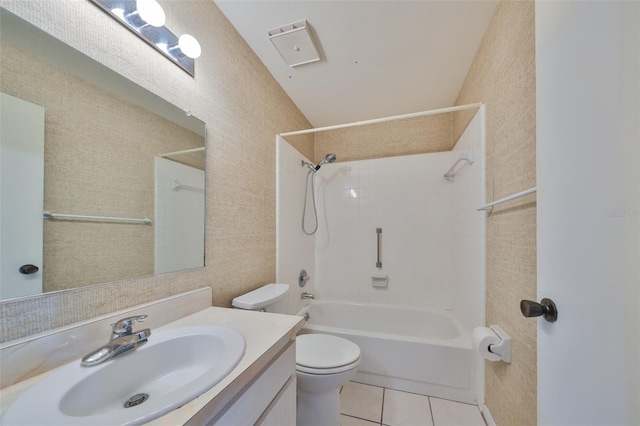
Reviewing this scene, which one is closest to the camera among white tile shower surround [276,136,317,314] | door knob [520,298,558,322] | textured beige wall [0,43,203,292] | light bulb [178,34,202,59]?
door knob [520,298,558,322]

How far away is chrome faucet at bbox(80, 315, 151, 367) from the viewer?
0.64m

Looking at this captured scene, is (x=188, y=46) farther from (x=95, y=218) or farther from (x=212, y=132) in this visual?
(x=95, y=218)

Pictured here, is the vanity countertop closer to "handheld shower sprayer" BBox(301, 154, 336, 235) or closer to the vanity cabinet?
the vanity cabinet

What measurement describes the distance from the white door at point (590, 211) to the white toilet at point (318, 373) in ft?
2.88

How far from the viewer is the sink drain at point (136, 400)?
653 mm

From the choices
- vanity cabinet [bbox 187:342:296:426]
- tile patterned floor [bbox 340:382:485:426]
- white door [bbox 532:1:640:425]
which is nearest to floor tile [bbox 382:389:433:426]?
tile patterned floor [bbox 340:382:485:426]

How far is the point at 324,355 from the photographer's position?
140 centimetres

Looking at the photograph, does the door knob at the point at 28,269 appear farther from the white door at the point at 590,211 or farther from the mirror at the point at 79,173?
the white door at the point at 590,211

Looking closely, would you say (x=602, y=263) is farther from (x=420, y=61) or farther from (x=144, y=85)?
(x=420, y=61)

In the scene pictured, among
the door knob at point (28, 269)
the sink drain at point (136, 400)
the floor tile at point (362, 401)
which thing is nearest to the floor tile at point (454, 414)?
the floor tile at point (362, 401)

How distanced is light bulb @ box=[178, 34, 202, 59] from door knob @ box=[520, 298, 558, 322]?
63.5 inches

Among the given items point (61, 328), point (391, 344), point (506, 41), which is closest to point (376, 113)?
point (506, 41)

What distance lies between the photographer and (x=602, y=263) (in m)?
0.45

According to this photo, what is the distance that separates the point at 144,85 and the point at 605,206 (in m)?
1.47
